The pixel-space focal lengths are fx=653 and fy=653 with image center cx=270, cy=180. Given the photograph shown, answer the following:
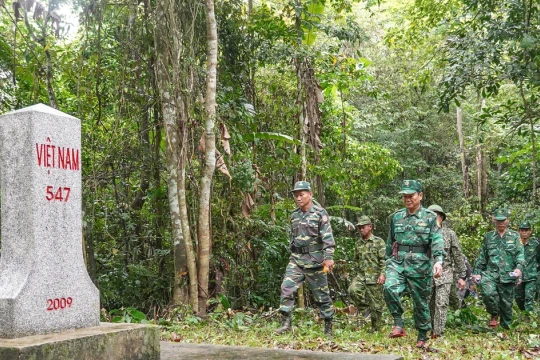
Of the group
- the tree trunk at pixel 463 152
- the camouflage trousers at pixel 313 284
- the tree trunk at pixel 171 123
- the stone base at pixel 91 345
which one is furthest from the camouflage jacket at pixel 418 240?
the tree trunk at pixel 463 152

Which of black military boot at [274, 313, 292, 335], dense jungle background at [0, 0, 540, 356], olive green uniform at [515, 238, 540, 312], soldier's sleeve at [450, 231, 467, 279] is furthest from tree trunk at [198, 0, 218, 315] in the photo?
olive green uniform at [515, 238, 540, 312]

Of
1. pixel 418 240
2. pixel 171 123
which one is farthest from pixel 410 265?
pixel 171 123

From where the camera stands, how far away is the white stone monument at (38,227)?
4.63 m

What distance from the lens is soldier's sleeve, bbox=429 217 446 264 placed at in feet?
24.5

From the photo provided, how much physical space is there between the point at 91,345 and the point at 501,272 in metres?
7.75

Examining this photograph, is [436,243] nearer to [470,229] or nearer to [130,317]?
[130,317]

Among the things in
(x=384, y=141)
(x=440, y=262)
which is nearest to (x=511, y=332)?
(x=440, y=262)

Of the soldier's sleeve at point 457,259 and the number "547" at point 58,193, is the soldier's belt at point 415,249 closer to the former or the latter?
the soldier's sleeve at point 457,259

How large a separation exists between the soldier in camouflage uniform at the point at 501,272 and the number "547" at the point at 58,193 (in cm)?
757

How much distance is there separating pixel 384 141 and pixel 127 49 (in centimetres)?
1583

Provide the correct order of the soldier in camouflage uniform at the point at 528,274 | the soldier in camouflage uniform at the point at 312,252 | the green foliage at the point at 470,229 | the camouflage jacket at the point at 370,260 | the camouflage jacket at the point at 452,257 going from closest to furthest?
the soldier in camouflage uniform at the point at 312,252
the camouflage jacket at the point at 452,257
the camouflage jacket at the point at 370,260
the soldier in camouflage uniform at the point at 528,274
the green foliage at the point at 470,229

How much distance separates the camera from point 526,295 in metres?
12.7

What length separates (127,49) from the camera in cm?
1085

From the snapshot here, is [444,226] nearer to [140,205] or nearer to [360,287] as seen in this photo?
[360,287]
